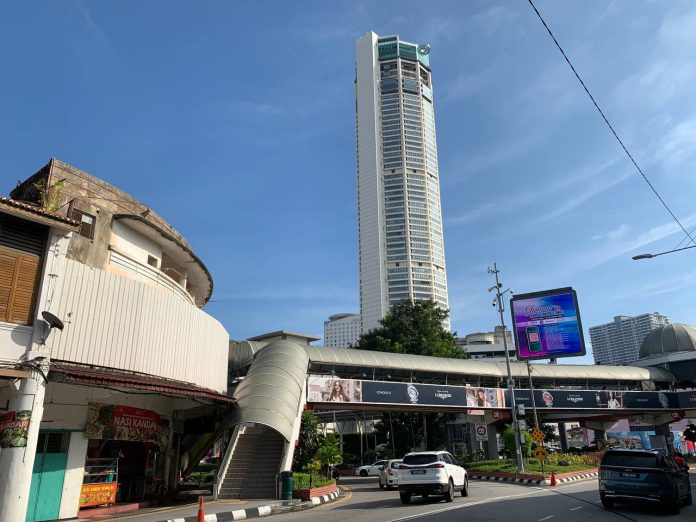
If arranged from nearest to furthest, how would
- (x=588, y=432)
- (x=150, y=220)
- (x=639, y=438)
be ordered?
(x=150, y=220) → (x=639, y=438) → (x=588, y=432)

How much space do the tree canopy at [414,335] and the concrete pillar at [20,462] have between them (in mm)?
39734

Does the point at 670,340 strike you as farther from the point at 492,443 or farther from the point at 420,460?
the point at 420,460

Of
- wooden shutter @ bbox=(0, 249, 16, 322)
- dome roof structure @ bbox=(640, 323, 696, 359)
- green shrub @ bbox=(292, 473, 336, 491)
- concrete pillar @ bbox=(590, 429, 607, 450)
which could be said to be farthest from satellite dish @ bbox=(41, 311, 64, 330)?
dome roof structure @ bbox=(640, 323, 696, 359)

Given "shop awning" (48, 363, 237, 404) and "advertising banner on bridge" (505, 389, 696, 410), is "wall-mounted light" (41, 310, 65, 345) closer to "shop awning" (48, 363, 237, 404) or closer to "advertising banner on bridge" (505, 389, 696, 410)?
"shop awning" (48, 363, 237, 404)

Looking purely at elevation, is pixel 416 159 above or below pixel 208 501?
above

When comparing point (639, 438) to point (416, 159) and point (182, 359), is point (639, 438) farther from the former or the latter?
point (416, 159)

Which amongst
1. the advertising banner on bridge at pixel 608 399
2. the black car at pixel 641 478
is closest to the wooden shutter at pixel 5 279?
the black car at pixel 641 478

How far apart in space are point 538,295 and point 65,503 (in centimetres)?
3138

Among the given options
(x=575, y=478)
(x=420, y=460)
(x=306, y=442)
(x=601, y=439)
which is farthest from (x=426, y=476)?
(x=601, y=439)

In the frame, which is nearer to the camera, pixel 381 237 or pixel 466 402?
pixel 466 402

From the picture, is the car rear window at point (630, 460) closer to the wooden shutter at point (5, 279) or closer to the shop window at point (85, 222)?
the wooden shutter at point (5, 279)

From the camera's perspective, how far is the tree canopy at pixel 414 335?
5066 cm

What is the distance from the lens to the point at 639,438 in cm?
4456

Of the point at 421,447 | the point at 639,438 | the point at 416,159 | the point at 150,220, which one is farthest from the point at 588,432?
the point at 416,159
